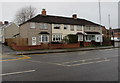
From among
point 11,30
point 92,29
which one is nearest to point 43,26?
Result: point 92,29

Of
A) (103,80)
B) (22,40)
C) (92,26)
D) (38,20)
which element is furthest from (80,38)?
(103,80)

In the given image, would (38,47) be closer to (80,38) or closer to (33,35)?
(33,35)

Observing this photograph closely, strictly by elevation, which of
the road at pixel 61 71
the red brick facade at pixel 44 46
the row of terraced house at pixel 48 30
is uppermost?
the row of terraced house at pixel 48 30

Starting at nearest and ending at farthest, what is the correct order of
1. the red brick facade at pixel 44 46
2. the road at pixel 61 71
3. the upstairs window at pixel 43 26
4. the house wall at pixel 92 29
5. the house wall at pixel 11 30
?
the road at pixel 61 71
the red brick facade at pixel 44 46
the upstairs window at pixel 43 26
the house wall at pixel 92 29
the house wall at pixel 11 30

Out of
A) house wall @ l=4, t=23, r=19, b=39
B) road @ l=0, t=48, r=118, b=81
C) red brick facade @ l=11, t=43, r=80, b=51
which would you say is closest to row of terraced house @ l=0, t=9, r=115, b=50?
red brick facade @ l=11, t=43, r=80, b=51

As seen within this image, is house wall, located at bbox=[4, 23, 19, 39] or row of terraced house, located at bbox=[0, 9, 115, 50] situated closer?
row of terraced house, located at bbox=[0, 9, 115, 50]

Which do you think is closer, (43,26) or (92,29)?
(43,26)

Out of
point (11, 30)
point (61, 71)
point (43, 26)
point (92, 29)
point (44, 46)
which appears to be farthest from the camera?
point (11, 30)

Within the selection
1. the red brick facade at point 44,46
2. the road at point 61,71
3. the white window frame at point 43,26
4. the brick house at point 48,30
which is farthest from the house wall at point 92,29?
the road at point 61,71

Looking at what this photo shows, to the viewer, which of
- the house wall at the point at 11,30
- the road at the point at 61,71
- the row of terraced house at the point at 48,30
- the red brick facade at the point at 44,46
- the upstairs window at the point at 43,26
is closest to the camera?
the road at the point at 61,71

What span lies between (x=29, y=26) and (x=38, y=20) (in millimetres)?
2903

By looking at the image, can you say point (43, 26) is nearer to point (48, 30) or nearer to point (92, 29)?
point (48, 30)

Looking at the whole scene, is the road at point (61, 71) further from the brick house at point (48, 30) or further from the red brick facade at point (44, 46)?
the brick house at point (48, 30)

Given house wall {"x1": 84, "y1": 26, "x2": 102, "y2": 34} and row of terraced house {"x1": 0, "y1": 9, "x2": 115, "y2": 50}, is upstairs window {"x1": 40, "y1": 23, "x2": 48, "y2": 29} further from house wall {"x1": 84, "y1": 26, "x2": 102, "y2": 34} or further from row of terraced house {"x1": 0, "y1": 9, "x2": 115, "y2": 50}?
house wall {"x1": 84, "y1": 26, "x2": 102, "y2": 34}
